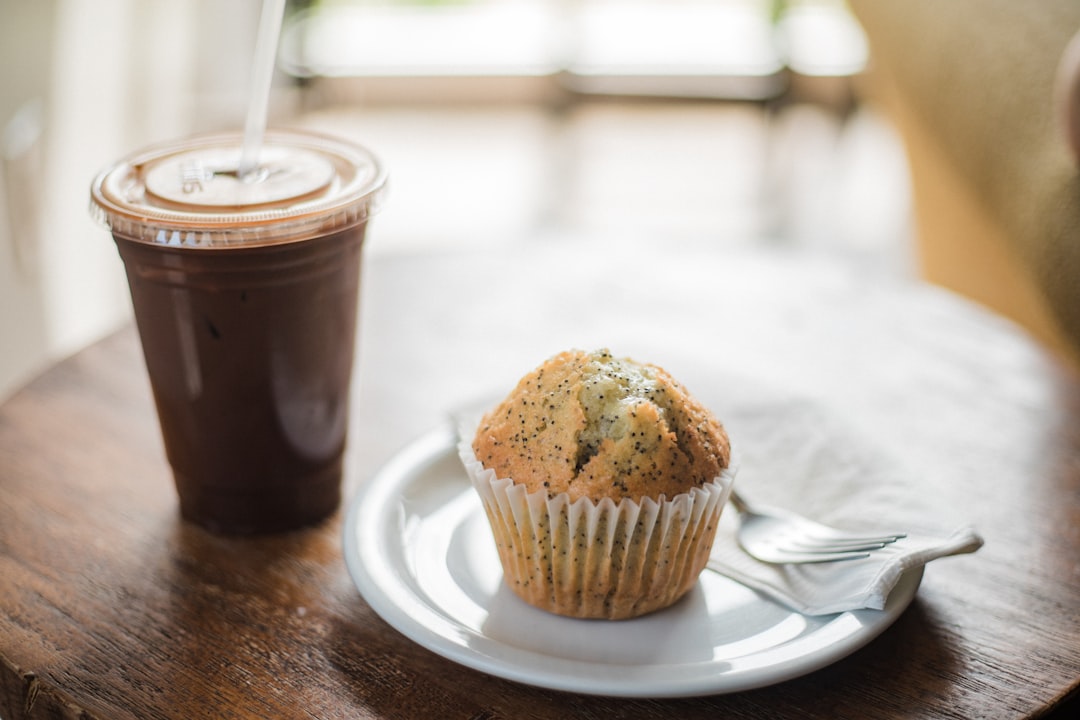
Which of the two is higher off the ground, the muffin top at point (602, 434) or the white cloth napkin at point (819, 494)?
the muffin top at point (602, 434)

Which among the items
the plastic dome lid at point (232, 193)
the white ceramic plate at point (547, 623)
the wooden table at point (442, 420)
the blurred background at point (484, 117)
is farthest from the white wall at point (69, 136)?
the white ceramic plate at point (547, 623)

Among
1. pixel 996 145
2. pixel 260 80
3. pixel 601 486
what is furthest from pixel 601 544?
pixel 996 145

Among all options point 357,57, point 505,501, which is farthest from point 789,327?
point 357,57

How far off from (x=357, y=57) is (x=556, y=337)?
3.68 metres

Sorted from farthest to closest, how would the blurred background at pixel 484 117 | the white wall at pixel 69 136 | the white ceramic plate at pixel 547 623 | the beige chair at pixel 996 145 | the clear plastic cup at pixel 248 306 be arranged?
the blurred background at pixel 484 117 < the white wall at pixel 69 136 < the beige chair at pixel 996 145 < the clear plastic cup at pixel 248 306 < the white ceramic plate at pixel 547 623

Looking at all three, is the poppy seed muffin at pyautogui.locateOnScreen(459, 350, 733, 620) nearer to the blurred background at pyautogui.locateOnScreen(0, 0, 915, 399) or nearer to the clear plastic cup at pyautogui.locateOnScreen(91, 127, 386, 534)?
the clear plastic cup at pyautogui.locateOnScreen(91, 127, 386, 534)

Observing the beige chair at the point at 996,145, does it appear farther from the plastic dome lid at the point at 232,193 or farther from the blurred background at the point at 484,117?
the plastic dome lid at the point at 232,193

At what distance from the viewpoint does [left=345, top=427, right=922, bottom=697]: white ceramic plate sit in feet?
2.46

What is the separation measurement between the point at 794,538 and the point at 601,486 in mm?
224

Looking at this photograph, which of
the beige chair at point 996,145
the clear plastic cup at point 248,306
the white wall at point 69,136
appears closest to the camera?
the clear plastic cup at point 248,306

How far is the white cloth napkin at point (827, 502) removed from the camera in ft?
2.76

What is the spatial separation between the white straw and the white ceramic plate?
327 mm

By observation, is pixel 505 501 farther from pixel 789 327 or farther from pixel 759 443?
pixel 789 327

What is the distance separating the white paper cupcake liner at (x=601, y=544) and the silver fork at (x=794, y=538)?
81mm
